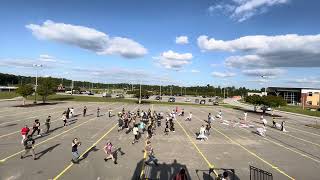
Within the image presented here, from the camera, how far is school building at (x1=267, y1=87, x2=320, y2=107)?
374ft

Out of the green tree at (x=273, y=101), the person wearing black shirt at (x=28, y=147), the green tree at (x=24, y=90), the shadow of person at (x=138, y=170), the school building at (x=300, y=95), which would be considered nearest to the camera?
the shadow of person at (x=138, y=170)

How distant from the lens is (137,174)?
15242 millimetres

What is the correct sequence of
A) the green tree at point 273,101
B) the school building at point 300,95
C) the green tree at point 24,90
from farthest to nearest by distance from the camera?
the school building at point 300,95, the green tree at point 273,101, the green tree at point 24,90

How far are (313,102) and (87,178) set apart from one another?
383 feet

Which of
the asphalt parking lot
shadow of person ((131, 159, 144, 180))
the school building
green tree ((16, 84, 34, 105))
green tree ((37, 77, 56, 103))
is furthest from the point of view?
the school building

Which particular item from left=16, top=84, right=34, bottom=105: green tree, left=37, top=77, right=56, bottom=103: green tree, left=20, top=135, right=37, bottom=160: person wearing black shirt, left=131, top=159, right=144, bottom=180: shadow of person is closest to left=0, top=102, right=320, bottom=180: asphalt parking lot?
left=131, top=159, right=144, bottom=180: shadow of person

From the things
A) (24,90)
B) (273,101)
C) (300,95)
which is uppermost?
(300,95)

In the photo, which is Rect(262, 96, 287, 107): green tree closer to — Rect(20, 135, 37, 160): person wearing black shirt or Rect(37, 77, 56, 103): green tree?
Rect(37, 77, 56, 103): green tree

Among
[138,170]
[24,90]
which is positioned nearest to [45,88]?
[24,90]

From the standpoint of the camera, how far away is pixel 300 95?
405 feet

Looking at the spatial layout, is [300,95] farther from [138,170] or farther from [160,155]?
[138,170]

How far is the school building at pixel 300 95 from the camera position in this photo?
114113mm

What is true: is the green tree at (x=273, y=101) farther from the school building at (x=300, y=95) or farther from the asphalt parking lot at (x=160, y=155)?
the school building at (x=300, y=95)

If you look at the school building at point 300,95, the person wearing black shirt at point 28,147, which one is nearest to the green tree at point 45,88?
the person wearing black shirt at point 28,147
